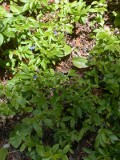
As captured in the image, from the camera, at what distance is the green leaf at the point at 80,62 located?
11.7 ft

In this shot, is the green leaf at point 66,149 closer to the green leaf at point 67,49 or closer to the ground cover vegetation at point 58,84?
the ground cover vegetation at point 58,84

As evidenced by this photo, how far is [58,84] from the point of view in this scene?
3.22 m

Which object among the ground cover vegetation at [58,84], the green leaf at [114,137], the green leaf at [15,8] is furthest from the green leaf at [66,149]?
the green leaf at [15,8]

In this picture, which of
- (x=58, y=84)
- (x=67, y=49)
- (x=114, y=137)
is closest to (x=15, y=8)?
(x=67, y=49)

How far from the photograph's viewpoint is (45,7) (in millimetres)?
3820

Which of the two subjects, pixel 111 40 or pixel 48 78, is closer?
pixel 48 78

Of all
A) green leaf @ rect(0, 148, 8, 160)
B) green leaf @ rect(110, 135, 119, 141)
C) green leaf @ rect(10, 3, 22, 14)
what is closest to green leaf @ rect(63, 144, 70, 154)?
green leaf @ rect(110, 135, 119, 141)

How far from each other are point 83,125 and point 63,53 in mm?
812

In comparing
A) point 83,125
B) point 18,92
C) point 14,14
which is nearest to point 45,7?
point 14,14

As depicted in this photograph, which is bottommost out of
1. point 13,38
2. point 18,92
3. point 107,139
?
point 107,139

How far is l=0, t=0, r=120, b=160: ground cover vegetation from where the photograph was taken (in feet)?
9.89

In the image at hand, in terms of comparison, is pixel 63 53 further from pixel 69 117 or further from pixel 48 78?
pixel 69 117

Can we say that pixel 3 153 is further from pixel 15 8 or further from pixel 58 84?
pixel 15 8

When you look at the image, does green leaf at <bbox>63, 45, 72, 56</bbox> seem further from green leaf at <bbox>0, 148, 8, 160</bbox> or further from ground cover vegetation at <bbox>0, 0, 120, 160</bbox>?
green leaf at <bbox>0, 148, 8, 160</bbox>
